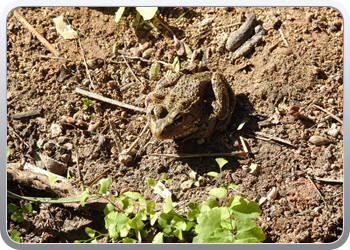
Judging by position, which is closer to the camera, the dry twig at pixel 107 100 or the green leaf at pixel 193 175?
the green leaf at pixel 193 175

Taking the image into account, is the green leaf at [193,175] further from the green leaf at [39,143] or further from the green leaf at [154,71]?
the green leaf at [39,143]

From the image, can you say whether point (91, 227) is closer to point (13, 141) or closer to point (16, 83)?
point (13, 141)

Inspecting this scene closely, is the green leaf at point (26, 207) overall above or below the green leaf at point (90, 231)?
above

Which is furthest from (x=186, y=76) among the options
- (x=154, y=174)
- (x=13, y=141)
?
(x=13, y=141)

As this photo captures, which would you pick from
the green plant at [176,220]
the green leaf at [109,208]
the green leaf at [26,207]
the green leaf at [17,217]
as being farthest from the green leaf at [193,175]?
the green leaf at [17,217]

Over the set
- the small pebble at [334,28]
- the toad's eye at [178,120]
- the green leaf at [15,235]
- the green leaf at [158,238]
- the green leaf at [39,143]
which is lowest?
the green leaf at [15,235]

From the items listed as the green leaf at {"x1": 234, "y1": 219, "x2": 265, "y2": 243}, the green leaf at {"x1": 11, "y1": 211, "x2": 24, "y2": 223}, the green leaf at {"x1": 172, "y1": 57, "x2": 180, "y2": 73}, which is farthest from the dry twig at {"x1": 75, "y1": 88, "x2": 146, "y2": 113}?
the green leaf at {"x1": 234, "y1": 219, "x2": 265, "y2": 243}

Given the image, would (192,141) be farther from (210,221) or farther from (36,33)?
(36,33)
